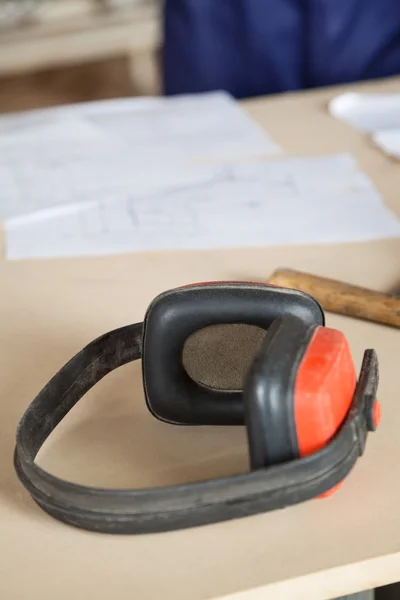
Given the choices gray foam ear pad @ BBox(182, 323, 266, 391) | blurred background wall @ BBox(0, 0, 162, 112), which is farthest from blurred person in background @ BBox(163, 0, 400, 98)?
gray foam ear pad @ BBox(182, 323, 266, 391)

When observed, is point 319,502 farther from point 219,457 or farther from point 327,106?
point 327,106

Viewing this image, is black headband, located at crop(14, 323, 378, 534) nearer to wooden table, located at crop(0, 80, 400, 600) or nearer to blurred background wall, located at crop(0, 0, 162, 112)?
wooden table, located at crop(0, 80, 400, 600)

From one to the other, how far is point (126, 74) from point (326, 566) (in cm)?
260

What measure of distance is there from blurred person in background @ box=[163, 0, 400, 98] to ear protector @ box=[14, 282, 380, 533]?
106cm

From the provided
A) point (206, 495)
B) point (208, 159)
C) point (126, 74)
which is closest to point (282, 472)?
point (206, 495)

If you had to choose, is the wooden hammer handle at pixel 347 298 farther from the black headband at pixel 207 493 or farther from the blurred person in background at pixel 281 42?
the blurred person in background at pixel 281 42

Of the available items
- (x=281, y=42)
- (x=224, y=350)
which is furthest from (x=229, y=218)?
(x=281, y=42)

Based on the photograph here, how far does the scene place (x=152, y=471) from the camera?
475 mm

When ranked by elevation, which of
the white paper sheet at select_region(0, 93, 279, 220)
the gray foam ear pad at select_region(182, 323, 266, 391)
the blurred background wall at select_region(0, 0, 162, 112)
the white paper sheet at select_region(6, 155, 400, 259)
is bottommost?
the blurred background wall at select_region(0, 0, 162, 112)

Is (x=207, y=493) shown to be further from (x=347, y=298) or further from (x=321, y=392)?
(x=347, y=298)

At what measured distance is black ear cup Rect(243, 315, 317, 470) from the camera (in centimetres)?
40

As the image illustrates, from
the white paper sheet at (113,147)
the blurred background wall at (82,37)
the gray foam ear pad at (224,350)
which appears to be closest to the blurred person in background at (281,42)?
the white paper sheet at (113,147)

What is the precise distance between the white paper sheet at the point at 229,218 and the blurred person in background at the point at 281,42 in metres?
0.61

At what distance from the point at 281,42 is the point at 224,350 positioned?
110cm
